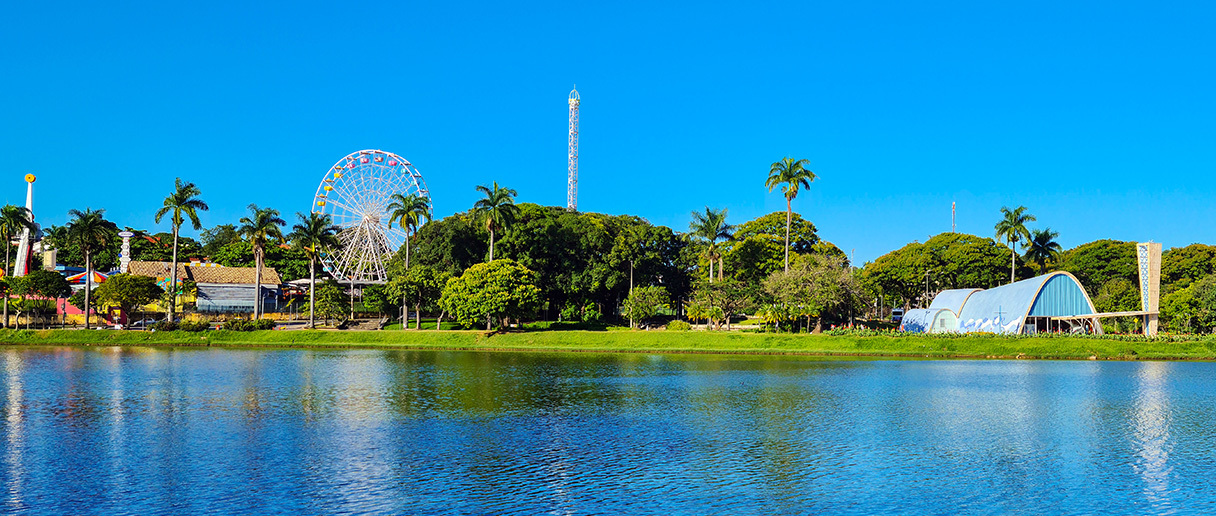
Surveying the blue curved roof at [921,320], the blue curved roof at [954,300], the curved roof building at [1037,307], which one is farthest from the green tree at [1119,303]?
the blue curved roof at [921,320]

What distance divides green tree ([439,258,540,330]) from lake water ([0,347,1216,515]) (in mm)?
28345

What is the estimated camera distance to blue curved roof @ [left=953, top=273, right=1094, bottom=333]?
77.3m

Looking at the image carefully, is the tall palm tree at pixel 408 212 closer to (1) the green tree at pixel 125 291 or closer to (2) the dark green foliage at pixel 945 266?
(1) the green tree at pixel 125 291

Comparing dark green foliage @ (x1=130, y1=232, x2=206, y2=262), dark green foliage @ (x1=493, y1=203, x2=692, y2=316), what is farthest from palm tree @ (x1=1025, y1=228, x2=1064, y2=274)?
dark green foliage @ (x1=130, y1=232, x2=206, y2=262)

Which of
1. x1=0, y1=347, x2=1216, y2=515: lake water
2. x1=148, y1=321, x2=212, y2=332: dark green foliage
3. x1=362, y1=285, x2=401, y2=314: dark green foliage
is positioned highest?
x1=362, y1=285, x2=401, y2=314: dark green foliage

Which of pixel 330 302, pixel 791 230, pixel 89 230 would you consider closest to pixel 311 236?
pixel 330 302

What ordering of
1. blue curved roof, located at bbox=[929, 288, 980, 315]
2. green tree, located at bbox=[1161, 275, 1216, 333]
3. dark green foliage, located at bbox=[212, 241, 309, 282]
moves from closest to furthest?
green tree, located at bbox=[1161, 275, 1216, 333], blue curved roof, located at bbox=[929, 288, 980, 315], dark green foliage, located at bbox=[212, 241, 309, 282]

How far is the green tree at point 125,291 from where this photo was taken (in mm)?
86438

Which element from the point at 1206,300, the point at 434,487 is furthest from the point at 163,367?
the point at 1206,300

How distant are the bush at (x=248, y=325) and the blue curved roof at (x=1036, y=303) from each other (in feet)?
212

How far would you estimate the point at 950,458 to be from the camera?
2714 centimetres

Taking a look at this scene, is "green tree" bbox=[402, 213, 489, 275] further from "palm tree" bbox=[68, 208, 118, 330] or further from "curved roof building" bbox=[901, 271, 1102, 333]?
"curved roof building" bbox=[901, 271, 1102, 333]

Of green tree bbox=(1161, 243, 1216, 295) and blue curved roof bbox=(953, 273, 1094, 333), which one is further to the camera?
green tree bbox=(1161, 243, 1216, 295)

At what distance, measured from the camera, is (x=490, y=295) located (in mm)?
80062
